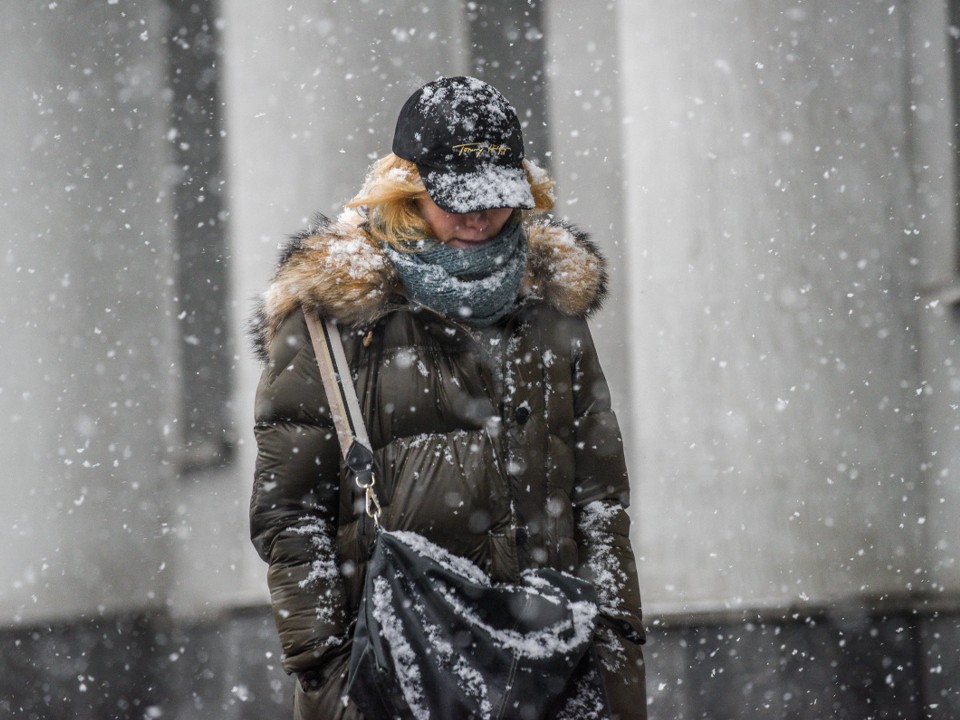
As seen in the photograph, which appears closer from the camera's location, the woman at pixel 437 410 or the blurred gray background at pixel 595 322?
the woman at pixel 437 410

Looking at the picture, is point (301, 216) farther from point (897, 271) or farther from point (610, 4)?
point (897, 271)

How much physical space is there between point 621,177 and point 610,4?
2.25 feet

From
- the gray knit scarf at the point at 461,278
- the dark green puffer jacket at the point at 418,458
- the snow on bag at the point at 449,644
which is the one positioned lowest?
→ the snow on bag at the point at 449,644

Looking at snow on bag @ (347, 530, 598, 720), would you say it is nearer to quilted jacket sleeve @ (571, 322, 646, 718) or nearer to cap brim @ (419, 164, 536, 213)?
quilted jacket sleeve @ (571, 322, 646, 718)

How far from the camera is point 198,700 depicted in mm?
4352

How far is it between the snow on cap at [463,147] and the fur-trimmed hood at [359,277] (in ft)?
0.65

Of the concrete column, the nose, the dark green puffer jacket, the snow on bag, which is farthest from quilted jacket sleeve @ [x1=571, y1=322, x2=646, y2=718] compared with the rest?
the concrete column

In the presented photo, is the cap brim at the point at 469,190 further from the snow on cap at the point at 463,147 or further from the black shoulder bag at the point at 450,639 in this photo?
the black shoulder bag at the point at 450,639

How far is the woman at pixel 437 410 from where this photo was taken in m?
2.11

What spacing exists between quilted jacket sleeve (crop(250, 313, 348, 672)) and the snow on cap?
413mm

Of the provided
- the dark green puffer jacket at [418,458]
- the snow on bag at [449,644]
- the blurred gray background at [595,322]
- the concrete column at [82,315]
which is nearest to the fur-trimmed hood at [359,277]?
the dark green puffer jacket at [418,458]

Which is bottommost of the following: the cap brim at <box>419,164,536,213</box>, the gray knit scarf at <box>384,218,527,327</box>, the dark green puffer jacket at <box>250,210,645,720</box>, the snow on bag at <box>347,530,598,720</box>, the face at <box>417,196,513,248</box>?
the snow on bag at <box>347,530,598,720</box>

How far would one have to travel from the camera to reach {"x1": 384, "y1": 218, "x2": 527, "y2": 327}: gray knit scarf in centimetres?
217

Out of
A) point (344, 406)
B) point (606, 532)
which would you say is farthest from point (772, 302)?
point (344, 406)
